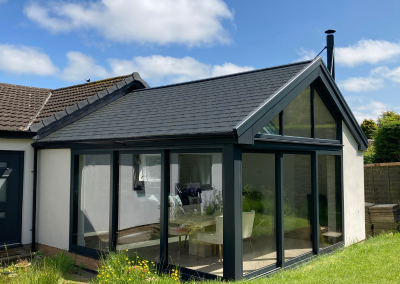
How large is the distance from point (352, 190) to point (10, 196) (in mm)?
8599

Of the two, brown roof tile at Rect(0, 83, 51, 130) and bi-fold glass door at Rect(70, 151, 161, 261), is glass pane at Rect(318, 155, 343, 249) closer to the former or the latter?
bi-fold glass door at Rect(70, 151, 161, 261)

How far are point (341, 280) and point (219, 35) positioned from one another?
16.5m

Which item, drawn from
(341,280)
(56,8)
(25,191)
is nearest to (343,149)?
(341,280)

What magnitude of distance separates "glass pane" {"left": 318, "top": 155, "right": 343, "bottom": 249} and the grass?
1.33 ft

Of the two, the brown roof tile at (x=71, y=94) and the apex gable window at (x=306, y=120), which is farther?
the brown roof tile at (x=71, y=94)

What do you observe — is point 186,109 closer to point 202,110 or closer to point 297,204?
point 202,110

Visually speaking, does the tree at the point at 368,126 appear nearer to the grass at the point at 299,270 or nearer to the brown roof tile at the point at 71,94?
the grass at the point at 299,270

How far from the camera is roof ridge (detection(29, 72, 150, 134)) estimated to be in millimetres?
8617

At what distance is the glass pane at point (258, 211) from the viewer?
19.1 feet

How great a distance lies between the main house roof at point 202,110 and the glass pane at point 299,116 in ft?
0.83

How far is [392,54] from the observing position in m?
23.1

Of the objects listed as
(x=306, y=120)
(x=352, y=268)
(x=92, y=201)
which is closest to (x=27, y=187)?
(x=92, y=201)

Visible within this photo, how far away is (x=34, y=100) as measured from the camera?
433 inches

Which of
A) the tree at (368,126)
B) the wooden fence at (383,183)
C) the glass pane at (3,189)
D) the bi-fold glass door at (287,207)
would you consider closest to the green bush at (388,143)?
the wooden fence at (383,183)
